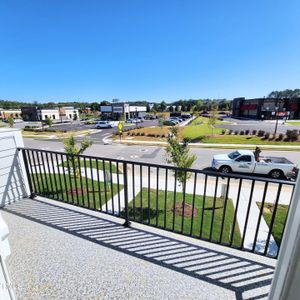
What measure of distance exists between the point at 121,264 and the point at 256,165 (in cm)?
917

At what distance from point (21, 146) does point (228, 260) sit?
3.71 metres

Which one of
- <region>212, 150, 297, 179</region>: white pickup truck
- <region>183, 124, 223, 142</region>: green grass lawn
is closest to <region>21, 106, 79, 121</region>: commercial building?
<region>183, 124, 223, 142</region>: green grass lawn

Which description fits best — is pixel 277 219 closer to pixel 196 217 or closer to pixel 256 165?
pixel 196 217

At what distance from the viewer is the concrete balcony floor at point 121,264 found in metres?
1.89

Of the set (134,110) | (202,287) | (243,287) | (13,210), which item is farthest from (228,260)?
(134,110)

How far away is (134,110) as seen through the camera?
61.8 metres

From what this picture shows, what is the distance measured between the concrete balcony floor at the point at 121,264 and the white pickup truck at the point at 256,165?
26.3 ft

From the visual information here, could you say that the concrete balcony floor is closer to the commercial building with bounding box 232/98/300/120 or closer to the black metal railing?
the black metal railing

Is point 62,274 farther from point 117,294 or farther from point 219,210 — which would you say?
point 219,210

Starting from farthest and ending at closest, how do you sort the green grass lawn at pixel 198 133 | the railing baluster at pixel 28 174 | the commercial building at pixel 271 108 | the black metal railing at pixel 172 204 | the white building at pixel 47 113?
the white building at pixel 47 113
the commercial building at pixel 271 108
the green grass lawn at pixel 198 133
the railing baluster at pixel 28 174
the black metal railing at pixel 172 204

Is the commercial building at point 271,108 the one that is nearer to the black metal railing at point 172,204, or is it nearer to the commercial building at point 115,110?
the commercial building at point 115,110

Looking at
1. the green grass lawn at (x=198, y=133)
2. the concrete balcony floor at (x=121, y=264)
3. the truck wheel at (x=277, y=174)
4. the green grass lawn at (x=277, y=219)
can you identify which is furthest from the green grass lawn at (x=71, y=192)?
the green grass lawn at (x=198, y=133)

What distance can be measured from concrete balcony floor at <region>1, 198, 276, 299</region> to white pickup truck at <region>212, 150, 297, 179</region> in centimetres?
801

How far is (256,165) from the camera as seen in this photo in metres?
9.52
